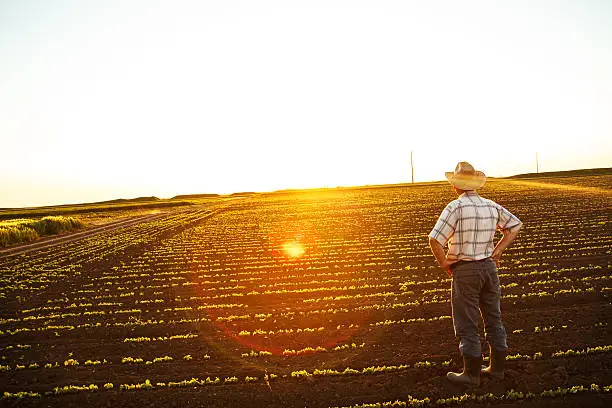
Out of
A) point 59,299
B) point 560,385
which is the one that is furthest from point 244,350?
point 59,299

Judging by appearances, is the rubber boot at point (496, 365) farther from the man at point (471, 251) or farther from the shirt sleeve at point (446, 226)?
the shirt sleeve at point (446, 226)

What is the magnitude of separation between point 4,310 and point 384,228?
1793cm

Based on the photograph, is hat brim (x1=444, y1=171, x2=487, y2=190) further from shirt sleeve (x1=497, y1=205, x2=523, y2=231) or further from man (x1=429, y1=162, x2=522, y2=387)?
shirt sleeve (x1=497, y1=205, x2=523, y2=231)

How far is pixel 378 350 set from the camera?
7.18 meters

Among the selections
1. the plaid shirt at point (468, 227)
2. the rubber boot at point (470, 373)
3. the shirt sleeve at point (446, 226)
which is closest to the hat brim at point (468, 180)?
the plaid shirt at point (468, 227)

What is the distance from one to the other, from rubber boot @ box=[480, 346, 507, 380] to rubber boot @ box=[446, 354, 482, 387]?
11.1 inches

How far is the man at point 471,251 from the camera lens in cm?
516

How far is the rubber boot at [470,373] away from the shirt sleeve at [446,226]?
1.65 metres

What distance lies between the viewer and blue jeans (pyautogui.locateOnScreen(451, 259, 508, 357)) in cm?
521

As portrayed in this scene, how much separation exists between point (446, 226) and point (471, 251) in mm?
439

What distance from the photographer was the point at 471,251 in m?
5.18

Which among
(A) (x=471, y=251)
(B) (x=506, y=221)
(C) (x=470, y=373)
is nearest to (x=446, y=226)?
(A) (x=471, y=251)

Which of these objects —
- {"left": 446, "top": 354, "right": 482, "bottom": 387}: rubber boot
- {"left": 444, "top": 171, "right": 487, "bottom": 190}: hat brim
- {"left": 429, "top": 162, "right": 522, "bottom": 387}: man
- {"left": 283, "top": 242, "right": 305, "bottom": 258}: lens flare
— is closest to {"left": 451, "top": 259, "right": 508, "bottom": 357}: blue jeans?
{"left": 429, "top": 162, "right": 522, "bottom": 387}: man

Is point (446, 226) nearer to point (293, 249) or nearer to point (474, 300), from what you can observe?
point (474, 300)
